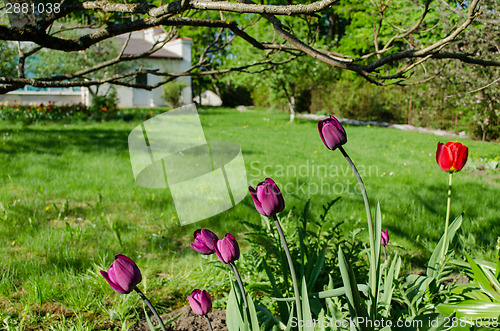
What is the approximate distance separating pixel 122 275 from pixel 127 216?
2277 mm

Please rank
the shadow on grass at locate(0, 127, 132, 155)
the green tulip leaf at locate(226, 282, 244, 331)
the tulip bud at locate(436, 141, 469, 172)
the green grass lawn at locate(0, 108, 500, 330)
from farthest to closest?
the shadow on grass at locate(0, 127, 132, 155) → the green grass lawn at locate(0, 108, 500, 330) → the tulip bud at locate(436, 141, 469, 172) → the green tulip leaf at locate(226, 282, 244, 331)

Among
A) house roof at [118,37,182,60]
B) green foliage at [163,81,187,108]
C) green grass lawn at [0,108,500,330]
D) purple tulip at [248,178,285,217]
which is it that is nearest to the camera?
purple tulip at [248,178,285,217]

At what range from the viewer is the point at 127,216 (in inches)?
121

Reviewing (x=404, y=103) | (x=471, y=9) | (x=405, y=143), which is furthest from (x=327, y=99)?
(x=471, y=9)

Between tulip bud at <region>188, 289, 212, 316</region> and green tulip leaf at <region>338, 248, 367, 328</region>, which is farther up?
green tulip leaf at <region>338, 248, 367, 328</region>

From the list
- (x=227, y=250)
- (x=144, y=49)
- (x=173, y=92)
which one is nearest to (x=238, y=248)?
(x=227, y=250)

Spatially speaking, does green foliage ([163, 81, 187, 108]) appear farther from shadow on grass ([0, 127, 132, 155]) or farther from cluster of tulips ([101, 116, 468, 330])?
cluster of tulips ([101, 116, 468, 330])

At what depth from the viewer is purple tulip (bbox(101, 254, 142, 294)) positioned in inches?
35.3

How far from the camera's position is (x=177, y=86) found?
17203 mm

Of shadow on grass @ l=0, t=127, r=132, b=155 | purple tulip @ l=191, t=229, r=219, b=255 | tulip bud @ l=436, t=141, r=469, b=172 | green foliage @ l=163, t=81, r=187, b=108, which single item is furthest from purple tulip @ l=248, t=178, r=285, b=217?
green foliage @ l=163, t=81, r=187, b=108

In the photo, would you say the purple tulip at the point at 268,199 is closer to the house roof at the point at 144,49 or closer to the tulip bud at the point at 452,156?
the tulip bud at the point at 452,156

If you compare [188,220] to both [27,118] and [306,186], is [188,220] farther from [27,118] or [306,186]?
[27,118]

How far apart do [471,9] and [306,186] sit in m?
3.03

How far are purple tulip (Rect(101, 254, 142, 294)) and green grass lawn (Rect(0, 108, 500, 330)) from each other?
742 mm
